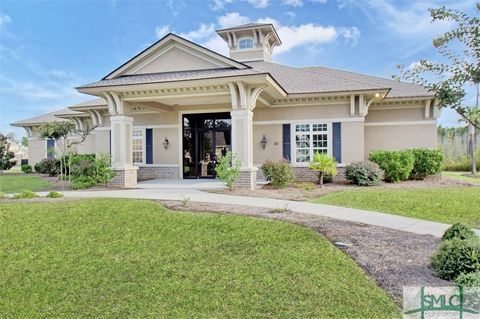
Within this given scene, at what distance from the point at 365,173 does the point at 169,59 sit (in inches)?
364

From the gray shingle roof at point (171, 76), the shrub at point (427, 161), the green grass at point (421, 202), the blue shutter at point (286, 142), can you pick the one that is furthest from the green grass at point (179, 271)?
the shrub at point (427, 161)

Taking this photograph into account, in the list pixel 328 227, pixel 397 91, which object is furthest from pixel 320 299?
pixel 397 91

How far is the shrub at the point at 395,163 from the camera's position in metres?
14.4

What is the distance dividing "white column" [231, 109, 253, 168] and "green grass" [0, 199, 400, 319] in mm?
5464

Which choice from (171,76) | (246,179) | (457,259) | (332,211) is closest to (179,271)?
(457,259)

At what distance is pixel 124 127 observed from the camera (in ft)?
47.1

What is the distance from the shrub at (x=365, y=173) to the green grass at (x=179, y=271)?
7971mm

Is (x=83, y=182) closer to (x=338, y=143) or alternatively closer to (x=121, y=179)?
(x=121, y=179)

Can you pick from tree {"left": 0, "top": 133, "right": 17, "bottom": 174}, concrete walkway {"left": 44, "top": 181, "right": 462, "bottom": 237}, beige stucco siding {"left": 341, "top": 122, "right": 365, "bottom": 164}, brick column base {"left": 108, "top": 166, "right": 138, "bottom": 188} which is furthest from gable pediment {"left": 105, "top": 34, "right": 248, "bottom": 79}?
tree {"left": 0, "top": 133, "right": 17, "bottom": 174}

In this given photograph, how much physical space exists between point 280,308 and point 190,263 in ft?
5.80

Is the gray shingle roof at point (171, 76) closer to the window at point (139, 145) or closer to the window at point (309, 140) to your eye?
the window at point (139, 145)

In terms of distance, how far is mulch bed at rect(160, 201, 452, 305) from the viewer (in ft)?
13.9

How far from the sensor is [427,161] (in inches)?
595

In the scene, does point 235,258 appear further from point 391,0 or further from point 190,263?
point 391,0
